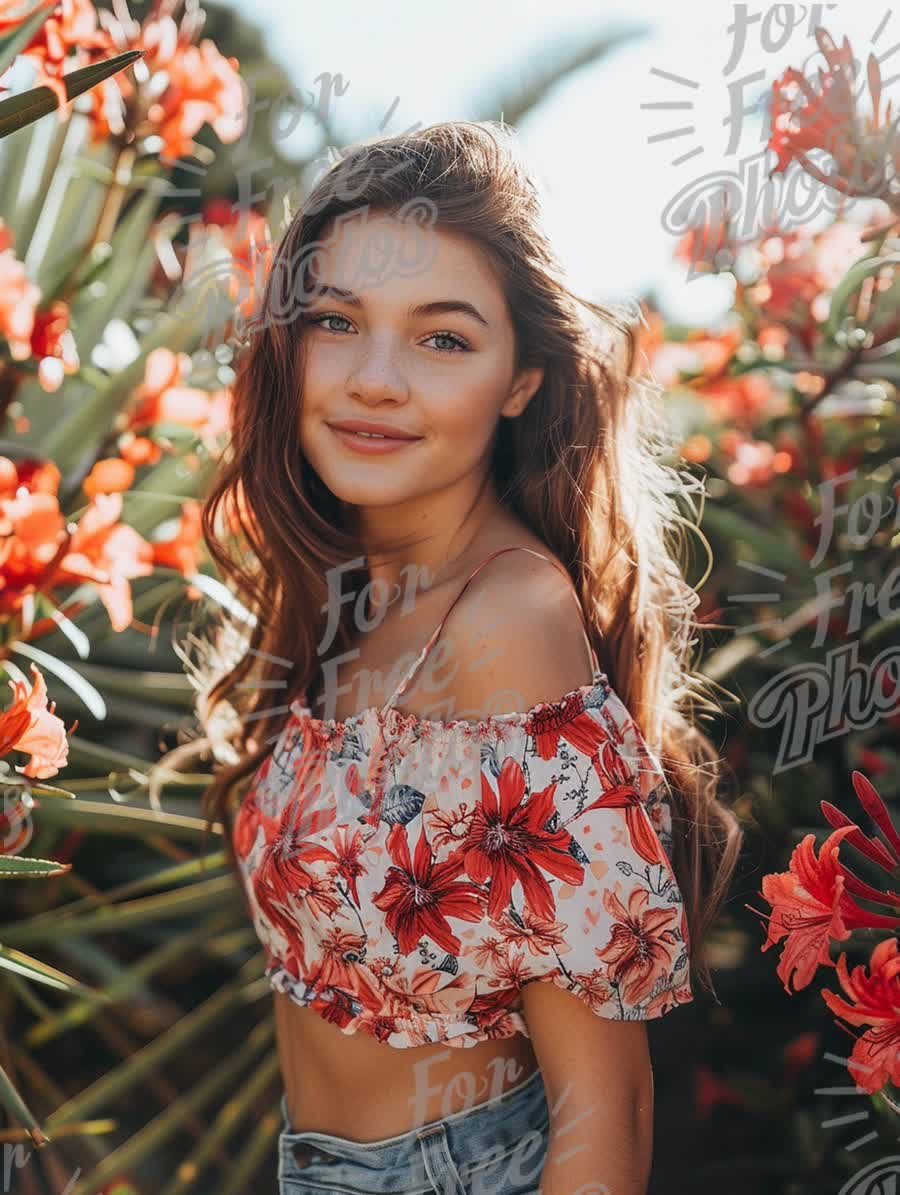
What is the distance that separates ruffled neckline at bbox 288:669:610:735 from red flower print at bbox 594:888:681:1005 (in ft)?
0.57

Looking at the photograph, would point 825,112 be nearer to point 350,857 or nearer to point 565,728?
point 565,728

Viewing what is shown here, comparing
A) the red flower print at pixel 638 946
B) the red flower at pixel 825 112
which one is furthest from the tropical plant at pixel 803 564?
the red flower print at pixel 638 946

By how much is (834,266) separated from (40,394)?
1.39m

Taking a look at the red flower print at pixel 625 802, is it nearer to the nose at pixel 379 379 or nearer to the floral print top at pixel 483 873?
the floral print top at pixel 483 873

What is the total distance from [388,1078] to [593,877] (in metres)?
0.34

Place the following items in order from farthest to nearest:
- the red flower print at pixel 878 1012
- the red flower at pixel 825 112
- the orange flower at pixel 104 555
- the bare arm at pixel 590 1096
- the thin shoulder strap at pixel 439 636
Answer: the orange flower at pixel 104 555 → the red flower at pixel 825 112 → the thin shoulder strap at pixel 439 636 → the bare arm at pixel 590 1096 → the red flower print at pixel 878 1012

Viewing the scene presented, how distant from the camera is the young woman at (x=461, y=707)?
110 cm

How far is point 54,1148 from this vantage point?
201 cm

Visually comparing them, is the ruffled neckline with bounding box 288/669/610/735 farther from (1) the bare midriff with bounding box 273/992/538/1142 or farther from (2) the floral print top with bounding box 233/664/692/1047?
(1) the bare midriff with bounding box 273/992/538/1142

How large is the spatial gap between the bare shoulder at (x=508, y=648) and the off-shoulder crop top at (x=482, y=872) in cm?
2

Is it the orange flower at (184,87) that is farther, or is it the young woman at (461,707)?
the orange flower at (184,87)

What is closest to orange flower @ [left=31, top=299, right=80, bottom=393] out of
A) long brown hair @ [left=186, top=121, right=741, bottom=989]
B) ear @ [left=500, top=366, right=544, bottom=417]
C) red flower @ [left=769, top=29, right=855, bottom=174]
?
long brown hair @ [left=186, top=121, right=741, bottom=989]

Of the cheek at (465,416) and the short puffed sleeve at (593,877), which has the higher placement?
the cheek at (465,416)

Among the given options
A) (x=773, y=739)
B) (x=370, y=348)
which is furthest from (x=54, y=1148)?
(x=370, y=348)
